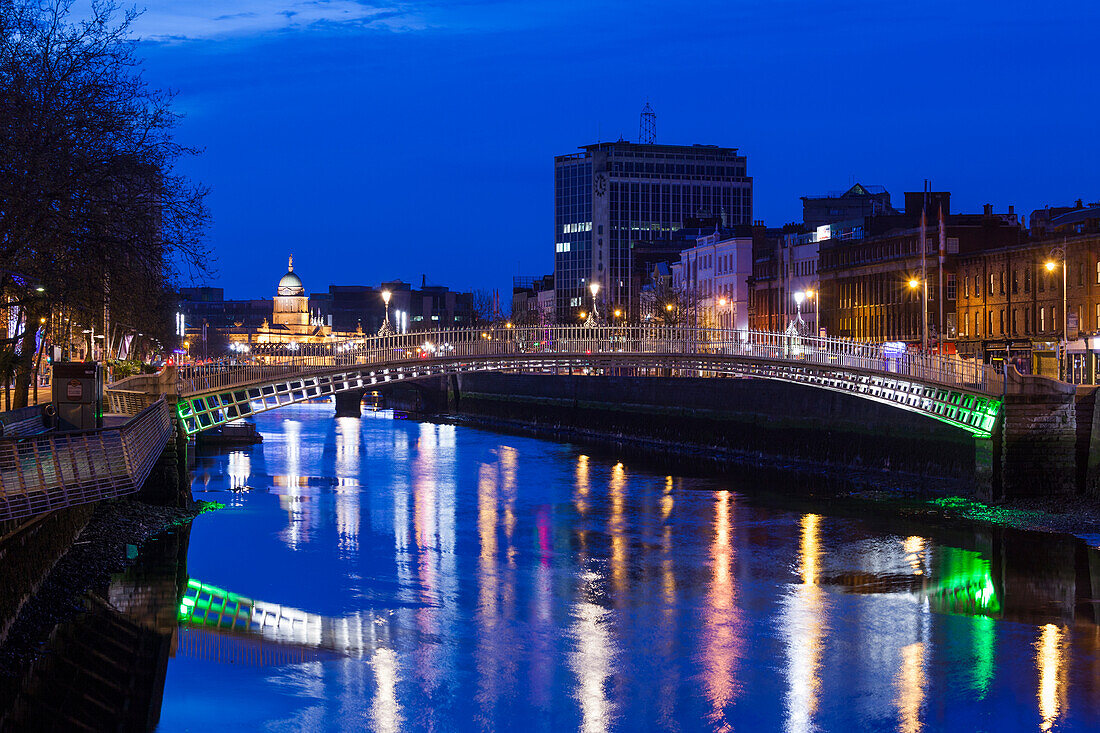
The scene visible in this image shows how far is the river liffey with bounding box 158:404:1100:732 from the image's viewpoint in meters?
21.2

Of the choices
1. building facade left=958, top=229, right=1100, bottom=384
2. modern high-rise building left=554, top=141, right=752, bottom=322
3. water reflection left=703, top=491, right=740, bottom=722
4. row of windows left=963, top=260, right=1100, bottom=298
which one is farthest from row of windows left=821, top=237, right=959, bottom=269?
modern high-rise building left=554, top=141, right=752, bottom=322

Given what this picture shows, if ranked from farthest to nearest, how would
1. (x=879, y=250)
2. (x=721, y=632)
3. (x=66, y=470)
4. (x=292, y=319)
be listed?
(x=292, y=319), (x=879, y=250), (x=721, y=632), (x=66, y=470)

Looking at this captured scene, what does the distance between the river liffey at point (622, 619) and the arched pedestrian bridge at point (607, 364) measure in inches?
146

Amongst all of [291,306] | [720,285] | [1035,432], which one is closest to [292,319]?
[291,306]

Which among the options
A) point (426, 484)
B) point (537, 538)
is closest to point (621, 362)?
point (426, 484)

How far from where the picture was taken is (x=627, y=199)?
16862cm

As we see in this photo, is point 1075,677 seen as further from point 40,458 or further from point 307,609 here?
point 40,458

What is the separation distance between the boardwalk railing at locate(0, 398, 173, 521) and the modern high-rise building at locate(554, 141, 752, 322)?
464 ft

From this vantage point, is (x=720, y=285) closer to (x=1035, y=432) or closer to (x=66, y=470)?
(x=1035, y=432)

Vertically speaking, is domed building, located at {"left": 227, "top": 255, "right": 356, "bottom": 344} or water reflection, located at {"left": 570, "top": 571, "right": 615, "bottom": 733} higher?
domed building, located at {"left": 227, "top": 255, "right": 356, "bottom": 344}

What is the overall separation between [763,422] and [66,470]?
4392cm

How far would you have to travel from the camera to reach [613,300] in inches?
6407

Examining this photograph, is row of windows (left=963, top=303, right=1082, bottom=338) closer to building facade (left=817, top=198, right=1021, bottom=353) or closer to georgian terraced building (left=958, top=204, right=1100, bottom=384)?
georgian terraced building (left=958, top=204, right=1100, bottom=384)

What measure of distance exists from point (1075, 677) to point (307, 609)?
13.7 m
